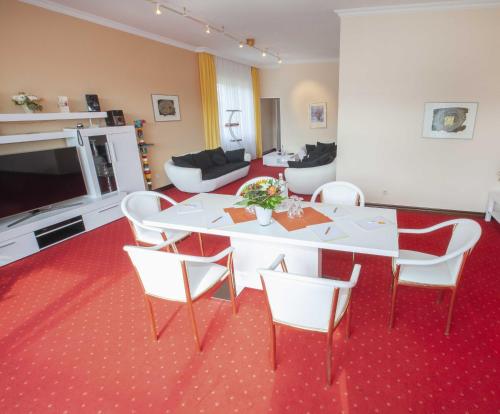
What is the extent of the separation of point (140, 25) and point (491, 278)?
236 inches

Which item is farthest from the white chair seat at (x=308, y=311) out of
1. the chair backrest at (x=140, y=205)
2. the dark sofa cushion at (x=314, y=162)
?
the dark sofa cushion at (x=314, y=162)

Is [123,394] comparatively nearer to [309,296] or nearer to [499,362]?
[309,296]

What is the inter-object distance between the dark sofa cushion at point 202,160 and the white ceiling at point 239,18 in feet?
7.54

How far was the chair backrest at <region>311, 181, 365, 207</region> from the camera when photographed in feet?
9.80

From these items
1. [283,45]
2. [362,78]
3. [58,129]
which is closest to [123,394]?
[58,129]

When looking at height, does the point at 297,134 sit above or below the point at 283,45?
below

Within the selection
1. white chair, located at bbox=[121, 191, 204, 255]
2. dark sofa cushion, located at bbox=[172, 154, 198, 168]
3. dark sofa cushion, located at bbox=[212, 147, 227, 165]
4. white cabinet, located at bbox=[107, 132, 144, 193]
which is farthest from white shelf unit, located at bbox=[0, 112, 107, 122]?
dark sofa cushion, located at bbox=[212, 147, 227, 165]

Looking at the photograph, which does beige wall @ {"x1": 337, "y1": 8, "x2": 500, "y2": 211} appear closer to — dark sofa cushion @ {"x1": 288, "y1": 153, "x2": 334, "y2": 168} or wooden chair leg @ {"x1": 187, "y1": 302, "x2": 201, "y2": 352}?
dark sofa cushion @ {"x1": 288, "y1": 153, "x2": 334, "y2": 168}

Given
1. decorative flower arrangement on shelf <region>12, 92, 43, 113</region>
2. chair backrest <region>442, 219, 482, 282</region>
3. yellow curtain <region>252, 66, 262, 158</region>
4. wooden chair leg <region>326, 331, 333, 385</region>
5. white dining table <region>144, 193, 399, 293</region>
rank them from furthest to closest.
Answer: yellow curtain <region>252, 66, 262, 158</region>
decorative flower arrangement on shelf <region>12, 92, 43, 113</region>
white dining table <region>144, 193, 399, 293</region>
chair backrest <region>442, 219, 482, 282</region>
wooden chair leg <region>326, 331, 333, 385</region>

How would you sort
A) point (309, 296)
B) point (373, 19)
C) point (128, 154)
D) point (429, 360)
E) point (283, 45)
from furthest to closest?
point (283, 45) < point (128, 154) < point (373, 19) < point (429, 360) < point (309, 296)

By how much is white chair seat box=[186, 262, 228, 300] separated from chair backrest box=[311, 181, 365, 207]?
127cm

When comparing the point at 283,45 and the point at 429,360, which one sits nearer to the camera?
the point at 429,360

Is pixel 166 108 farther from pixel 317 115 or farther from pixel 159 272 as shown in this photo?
pixel 159 272

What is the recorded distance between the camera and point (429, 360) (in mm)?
1914
